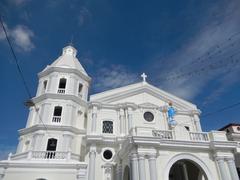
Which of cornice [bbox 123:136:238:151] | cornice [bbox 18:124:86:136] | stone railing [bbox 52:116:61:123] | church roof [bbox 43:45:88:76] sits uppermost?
church roof [bbox 43:45:88:76]

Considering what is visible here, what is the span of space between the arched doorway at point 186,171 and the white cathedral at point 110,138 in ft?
0.21

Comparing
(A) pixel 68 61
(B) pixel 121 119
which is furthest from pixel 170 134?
(A) pixel 68 61

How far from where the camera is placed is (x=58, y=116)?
18516 mm

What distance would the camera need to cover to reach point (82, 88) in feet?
71.8

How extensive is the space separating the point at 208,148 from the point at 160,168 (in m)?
3.53

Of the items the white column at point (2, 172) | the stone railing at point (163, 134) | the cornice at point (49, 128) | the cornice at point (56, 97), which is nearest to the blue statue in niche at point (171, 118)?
the stone railing at point (163, 134)

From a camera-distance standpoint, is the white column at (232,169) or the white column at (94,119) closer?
the white column at (232,169)

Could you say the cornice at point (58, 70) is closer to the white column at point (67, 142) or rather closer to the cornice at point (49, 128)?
the cornice at point (49, 128)

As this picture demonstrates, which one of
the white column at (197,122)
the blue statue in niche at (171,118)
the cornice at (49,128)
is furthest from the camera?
the white column at (197,122)

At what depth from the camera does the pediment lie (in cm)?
1994

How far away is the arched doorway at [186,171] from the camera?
13.4 meters

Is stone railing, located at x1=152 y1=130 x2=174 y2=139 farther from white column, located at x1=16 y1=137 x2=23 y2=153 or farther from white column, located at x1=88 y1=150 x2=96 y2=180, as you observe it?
white column, located at x1=16 y1=137 x2=23 y2=153

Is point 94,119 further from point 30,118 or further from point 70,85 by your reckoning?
point 30,118

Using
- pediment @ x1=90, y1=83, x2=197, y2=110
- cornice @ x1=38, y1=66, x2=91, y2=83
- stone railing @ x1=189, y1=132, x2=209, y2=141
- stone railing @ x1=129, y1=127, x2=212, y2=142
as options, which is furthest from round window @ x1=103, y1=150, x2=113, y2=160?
cornice @ x1=38, y1=66, x2=91, y2=83
